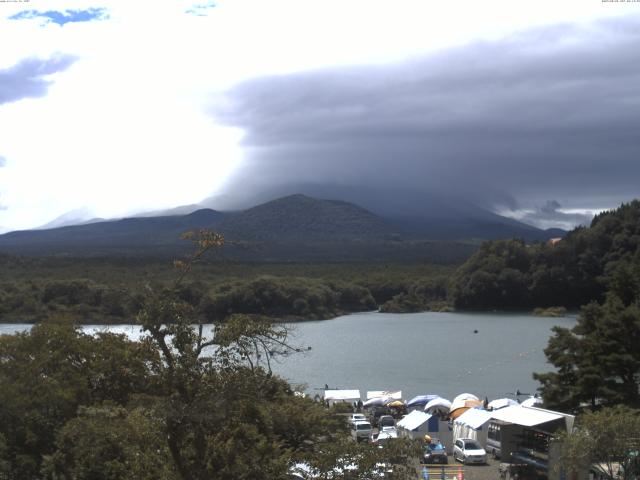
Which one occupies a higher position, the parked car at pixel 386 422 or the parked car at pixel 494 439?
the parked car at pixel 494 439

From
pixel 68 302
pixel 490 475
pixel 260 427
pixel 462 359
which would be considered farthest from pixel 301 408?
pixel 68 302

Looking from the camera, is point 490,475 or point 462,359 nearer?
point 490,475

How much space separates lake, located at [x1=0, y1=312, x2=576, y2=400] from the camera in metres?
45.7

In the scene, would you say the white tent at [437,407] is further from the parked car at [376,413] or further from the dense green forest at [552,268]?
the dense green forest at [552,268]

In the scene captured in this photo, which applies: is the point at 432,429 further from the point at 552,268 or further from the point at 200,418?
the point at 552,268

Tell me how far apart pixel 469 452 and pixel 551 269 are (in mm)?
68894

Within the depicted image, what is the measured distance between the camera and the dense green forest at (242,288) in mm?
74062

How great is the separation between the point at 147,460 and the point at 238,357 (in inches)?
54.4

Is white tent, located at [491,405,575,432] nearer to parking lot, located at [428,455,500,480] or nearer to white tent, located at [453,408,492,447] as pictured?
parking lot, located at [428,455,500,480]

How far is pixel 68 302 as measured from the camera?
74188mm

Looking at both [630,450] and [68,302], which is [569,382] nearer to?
[630,450]

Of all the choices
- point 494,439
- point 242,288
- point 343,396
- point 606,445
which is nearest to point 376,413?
point 343,396

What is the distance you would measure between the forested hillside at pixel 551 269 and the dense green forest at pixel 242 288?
5.64 meters

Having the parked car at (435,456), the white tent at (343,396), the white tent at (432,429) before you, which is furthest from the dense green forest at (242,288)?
the parked car at (435,456)
